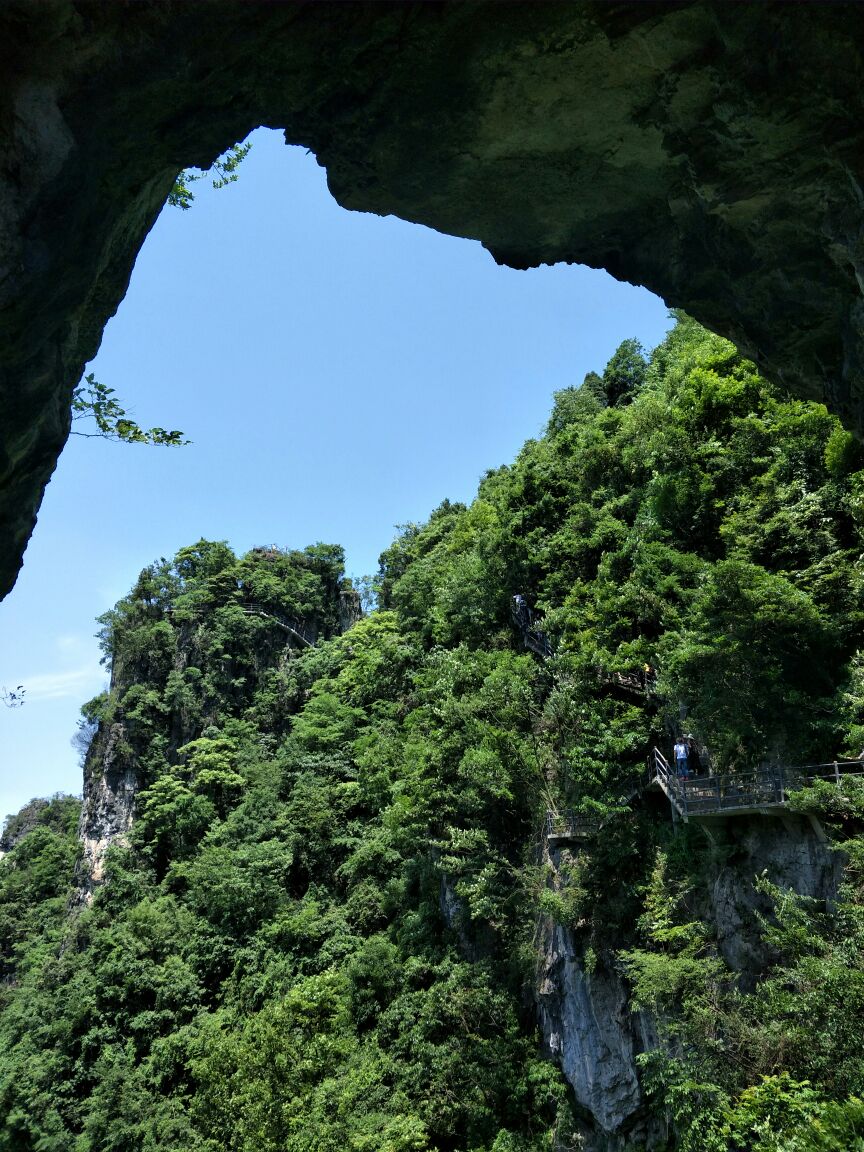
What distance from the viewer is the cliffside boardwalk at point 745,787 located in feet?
38.2

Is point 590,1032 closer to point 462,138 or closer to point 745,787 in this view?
point 745,787

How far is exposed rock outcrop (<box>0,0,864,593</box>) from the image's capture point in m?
6.50

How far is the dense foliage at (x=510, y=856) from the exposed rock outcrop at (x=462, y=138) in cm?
572

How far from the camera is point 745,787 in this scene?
40.5 ft

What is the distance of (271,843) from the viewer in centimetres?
2620

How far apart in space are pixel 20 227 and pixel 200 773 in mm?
29281

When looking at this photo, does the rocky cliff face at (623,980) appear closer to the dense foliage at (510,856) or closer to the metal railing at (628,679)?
the dense foliage at (510,856)

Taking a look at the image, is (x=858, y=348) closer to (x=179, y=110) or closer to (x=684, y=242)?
(x=684, y=242)

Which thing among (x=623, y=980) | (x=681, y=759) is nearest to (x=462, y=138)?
(x=681, y=759)

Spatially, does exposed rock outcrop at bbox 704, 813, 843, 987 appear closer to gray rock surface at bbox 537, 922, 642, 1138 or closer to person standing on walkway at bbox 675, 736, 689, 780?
person standing on walkway at bbox 675, 736, 689, 780

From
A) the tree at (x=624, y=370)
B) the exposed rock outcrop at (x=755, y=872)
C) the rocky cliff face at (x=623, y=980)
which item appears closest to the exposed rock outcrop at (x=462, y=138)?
the exposed rock outcrop at (x=755, y=872)

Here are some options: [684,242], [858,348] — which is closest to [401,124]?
[684,242]

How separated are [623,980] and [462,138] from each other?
15.1 meters

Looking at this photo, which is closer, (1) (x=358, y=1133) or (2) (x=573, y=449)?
(1) (x=358, y=1133)
